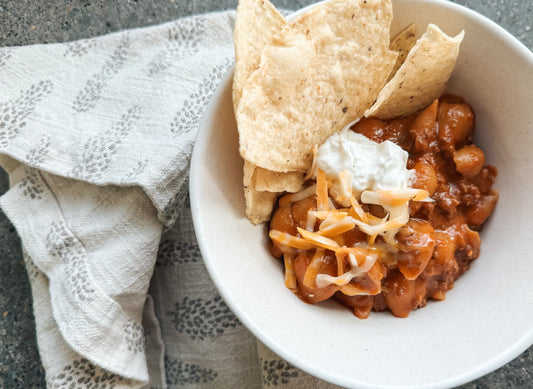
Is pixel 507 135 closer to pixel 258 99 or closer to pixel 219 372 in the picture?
pixel 258 99

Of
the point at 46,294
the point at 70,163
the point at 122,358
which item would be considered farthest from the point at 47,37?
the point at 122,358

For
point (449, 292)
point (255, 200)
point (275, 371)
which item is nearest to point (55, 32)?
point (255, 200)

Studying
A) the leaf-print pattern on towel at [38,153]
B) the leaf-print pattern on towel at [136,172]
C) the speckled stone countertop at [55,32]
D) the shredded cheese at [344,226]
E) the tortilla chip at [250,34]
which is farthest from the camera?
the speckled stone countertop at [55,32]

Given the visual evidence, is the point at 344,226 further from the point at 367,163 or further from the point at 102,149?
the point at 102,149

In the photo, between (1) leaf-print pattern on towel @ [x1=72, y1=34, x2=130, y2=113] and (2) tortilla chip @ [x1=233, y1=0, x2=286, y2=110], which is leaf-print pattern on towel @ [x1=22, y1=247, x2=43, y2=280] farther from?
(2) tortilla chip @ [x1=233, y1=0, x2=286, y2=110]

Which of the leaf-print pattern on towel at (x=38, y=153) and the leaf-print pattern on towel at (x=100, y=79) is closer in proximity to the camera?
the leaf-print pattern on towel at (x=38, y=153)

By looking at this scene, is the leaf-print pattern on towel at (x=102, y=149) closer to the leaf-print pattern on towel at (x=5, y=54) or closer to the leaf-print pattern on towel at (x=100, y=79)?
the leaf-print pattern on towel at (x=100, y=79)

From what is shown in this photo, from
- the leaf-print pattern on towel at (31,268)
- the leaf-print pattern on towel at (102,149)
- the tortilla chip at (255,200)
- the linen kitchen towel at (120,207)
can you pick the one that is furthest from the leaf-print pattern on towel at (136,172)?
the leaf-print pattern on towel at (31,268)
